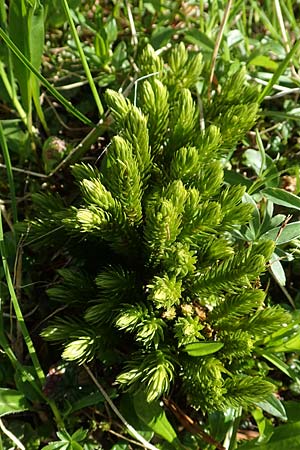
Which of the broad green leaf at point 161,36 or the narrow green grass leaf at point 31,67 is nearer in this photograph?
the narrow green grass leaf at point 31,67

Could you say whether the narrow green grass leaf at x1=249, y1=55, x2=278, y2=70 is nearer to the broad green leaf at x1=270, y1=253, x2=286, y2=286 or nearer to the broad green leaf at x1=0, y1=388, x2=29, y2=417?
the broad green leaf at x1=270, y1=253, x2=286, y2=286

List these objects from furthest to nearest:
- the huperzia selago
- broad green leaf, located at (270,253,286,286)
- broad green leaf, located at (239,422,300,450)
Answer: broad green leaf, located at (270,253,286,286) < broad green leaf, located at (239,422,300,450) < the huperzia selago

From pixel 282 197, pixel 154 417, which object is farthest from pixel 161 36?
pixel 154 417

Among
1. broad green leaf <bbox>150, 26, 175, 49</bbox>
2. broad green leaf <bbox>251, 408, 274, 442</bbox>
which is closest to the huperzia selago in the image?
broad green leaf <bbox>251, 408, 274, 442</bbox>

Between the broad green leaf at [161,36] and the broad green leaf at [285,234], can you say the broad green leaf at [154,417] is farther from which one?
the broad green leaf at [161,36]

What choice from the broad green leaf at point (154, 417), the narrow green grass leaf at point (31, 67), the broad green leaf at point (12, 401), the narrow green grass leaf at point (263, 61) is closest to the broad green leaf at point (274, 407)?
the broad green leaf at point (154, 417)

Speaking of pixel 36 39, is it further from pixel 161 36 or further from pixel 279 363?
pixel 279 363

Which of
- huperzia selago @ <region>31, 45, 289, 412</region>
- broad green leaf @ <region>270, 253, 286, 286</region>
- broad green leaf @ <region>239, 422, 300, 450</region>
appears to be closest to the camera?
huperzia selago @ <region>31, 45, 289, 412</region>

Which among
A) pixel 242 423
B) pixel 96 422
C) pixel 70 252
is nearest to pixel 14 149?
pixel 70 252
